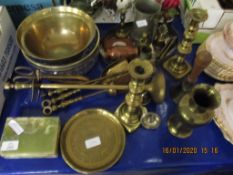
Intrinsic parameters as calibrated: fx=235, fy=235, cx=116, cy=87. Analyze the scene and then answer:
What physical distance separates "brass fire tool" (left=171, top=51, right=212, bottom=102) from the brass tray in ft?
0.67

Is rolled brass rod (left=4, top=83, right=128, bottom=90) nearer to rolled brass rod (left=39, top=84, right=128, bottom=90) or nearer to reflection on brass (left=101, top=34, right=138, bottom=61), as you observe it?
rolled brass rod (left=39, top=84, right=128, bottom=90)

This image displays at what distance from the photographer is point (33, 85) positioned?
0.62 m

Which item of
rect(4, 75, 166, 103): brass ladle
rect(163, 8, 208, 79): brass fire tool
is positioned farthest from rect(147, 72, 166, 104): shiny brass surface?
rect(163, 8, 208, 79): brass fire tool

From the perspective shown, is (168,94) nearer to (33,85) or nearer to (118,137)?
(118,137)

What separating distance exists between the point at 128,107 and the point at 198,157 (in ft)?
0.74

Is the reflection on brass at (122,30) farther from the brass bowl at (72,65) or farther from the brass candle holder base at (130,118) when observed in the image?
the brass candle holder base at (130,118)

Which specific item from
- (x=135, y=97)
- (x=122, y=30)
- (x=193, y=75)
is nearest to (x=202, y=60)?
(x=193, y=75)

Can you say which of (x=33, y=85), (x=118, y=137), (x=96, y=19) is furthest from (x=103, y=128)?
(x=96, y=19)

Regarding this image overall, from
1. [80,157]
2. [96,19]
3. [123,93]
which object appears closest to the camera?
Result: [80,157]

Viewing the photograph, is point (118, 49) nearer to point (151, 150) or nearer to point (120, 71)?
point (120, 71)

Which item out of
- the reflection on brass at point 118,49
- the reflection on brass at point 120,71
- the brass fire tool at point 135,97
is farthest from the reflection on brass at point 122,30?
the brass fire tool at point 135,97

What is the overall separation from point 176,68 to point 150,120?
0.65 feet

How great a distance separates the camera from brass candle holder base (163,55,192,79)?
74 cm

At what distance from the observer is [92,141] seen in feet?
2.01
